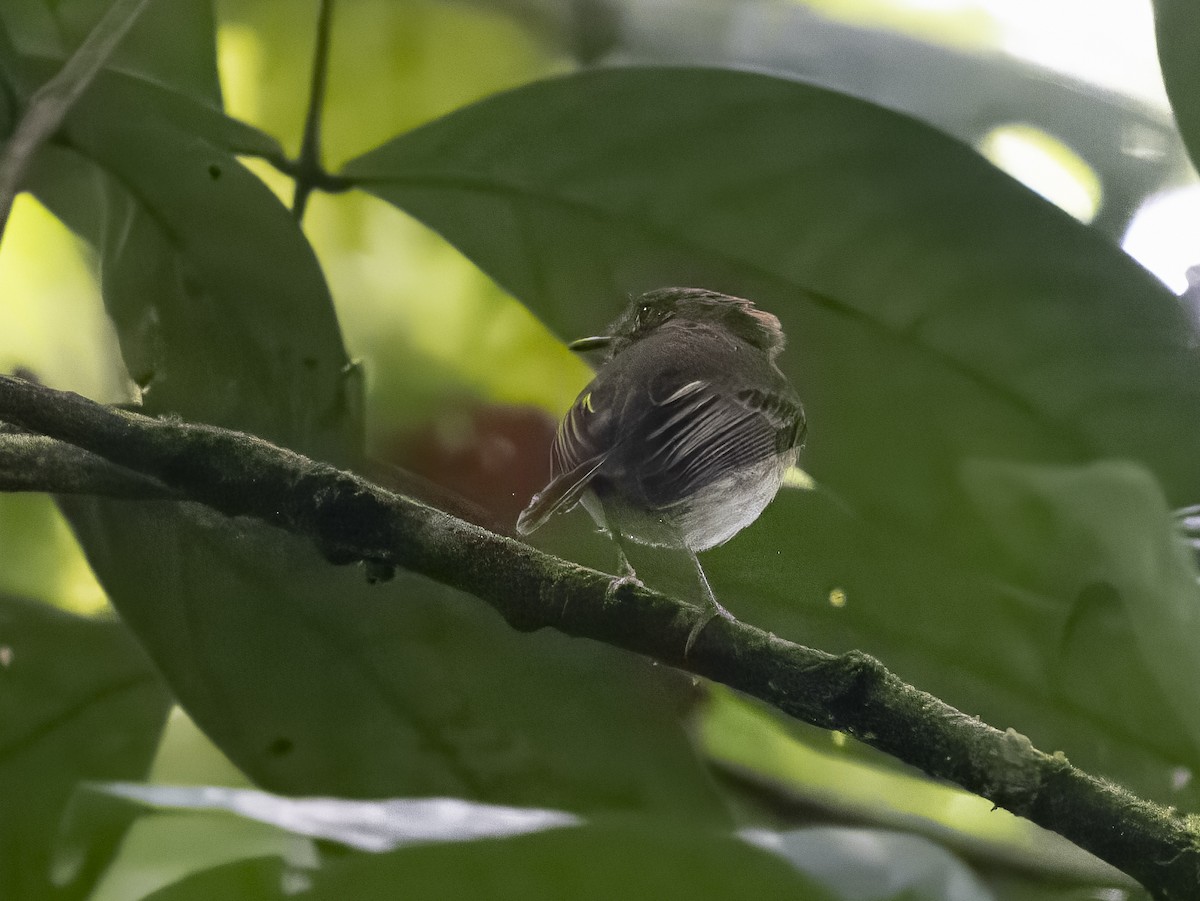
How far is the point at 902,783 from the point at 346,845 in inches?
10.8

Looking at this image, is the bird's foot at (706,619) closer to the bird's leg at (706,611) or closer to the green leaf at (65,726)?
the bird's leg at (706,611)

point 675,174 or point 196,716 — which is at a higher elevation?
point 675,174

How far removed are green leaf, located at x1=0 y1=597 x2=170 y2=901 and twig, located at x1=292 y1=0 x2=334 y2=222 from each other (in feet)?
0.87

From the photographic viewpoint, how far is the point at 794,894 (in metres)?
0.49

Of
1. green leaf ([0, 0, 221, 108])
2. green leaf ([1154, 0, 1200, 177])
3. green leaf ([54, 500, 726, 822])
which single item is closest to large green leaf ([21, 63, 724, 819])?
green leaf ([54, 500, 726, 822])

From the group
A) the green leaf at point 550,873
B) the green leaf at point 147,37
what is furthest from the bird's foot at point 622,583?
the green leaf at point 147,37

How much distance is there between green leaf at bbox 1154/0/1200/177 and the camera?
0.59 metres

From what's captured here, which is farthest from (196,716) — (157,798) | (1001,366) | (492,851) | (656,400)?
(1001,366)

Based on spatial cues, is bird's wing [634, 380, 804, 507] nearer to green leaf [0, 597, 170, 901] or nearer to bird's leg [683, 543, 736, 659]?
bird's leg [683, 543, 736, 659]

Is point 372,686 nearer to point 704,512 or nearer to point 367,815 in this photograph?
point 367,815

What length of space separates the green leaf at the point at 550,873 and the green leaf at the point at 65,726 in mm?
75

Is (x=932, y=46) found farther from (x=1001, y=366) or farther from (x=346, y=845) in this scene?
(x=346, y=845)

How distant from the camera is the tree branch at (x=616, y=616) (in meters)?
0.46

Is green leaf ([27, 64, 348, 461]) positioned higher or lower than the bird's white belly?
higher
